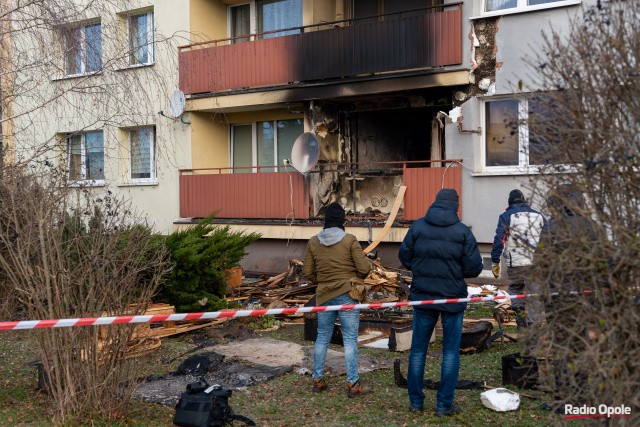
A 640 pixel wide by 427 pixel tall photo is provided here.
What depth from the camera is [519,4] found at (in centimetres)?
1189

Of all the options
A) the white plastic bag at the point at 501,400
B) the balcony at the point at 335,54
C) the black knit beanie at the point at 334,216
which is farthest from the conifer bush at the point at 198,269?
the white plastic bag at the point at 501,400

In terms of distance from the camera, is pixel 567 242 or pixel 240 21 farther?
pixel 240 21

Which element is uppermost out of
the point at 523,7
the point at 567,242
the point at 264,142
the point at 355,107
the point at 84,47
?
the point at 523,7

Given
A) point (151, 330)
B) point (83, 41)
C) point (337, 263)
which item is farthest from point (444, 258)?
point (83, 41)

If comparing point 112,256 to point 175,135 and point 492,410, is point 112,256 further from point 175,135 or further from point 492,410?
point 175,135

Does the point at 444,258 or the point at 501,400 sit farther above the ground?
the point at 444,258

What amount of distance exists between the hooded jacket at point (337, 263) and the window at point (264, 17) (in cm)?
1046

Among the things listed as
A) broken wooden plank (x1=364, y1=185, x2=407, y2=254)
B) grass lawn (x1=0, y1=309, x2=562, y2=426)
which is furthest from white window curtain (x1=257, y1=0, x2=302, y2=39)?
grass lawn (x1=0, y1=309, x2=562, y2=426)

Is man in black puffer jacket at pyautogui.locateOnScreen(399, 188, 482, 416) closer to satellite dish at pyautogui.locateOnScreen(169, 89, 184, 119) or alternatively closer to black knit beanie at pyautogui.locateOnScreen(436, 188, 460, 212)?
black knit beanie at pyautogui.locateOnScreen(436, 188, 460, 212)

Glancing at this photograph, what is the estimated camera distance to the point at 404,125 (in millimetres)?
16172

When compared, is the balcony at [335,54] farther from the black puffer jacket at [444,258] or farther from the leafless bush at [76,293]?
the black puffer jacket at [444,258]

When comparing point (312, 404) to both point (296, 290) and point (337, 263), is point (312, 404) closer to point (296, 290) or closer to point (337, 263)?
point (337, 263)

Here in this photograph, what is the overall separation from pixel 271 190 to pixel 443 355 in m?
9.57

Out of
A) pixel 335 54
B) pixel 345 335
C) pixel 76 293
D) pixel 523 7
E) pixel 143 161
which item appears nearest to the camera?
pixel 76 293
